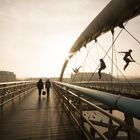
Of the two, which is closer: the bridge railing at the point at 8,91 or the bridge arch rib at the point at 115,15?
the bridge arch rib at the point at 115,15

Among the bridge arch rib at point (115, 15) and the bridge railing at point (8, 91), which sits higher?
the bridge arch rib at point (115, 15)

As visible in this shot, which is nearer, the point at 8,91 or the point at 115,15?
the point at 115,15

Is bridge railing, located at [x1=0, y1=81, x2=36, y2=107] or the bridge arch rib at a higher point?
the bridge arch rib

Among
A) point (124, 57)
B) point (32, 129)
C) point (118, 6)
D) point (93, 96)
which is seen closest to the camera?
point (93, 96)

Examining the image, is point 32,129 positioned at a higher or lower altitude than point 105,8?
lower

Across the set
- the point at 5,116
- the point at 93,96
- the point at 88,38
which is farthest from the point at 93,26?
the point at 93,96

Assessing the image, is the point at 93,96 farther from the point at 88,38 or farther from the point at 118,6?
the point at 88,38

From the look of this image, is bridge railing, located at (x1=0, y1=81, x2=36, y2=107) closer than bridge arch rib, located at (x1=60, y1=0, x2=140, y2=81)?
No

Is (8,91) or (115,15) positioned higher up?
(115,15)

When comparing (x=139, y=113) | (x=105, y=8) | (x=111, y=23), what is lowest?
(x=139, y=113)

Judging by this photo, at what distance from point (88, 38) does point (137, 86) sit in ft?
12.4

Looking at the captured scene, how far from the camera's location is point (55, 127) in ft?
23.2

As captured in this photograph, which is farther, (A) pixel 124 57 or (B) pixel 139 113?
(A) pixel 124 57

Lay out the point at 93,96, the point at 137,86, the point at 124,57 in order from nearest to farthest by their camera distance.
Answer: the point at 93,96, the point at 124,57, the point at 137,86
